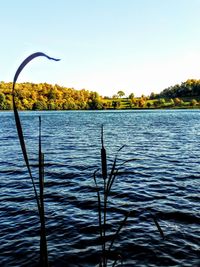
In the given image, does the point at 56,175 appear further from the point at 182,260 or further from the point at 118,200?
the point at 182,260

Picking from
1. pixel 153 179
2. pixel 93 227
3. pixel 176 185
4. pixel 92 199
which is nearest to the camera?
pixel 93 227

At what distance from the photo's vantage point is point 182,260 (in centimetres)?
899

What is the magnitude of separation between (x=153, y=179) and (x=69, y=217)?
8.59 meters

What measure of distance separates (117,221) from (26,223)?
375 centimetres

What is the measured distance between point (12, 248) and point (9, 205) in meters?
4.67

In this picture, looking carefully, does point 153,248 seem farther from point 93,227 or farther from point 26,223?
point 26,223

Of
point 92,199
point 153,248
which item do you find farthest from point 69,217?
point 153,248

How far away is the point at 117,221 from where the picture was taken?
1217 cm

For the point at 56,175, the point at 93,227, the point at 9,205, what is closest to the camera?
the point at 93,227

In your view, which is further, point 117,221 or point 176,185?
point 176,185

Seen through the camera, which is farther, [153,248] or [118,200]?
[118,200]

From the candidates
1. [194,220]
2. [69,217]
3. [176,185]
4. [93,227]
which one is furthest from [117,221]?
[176,185]

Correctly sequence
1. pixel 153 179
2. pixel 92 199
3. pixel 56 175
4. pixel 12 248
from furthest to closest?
pixel 56 175 < pixel 153 179 < pixel 92 199 < pixel 12 248

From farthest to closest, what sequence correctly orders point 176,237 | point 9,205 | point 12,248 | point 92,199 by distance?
point 92,199
point 9,205
point 176,237
point 12,248
